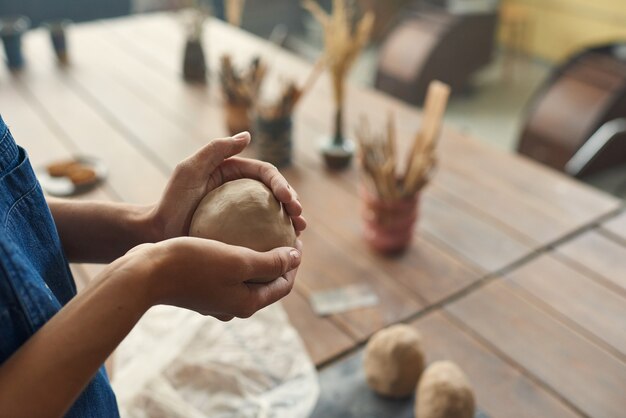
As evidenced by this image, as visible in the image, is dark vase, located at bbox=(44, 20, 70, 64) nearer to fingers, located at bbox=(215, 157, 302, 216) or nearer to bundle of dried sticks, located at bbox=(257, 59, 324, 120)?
bundle of dried sticks, located at bbox=(257, 59, 324, 120)

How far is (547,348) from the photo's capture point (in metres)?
0.98

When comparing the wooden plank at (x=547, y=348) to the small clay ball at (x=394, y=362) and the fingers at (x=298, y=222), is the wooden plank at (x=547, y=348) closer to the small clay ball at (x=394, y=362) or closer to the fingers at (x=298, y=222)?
the small clay ball at (x=394, y=362)

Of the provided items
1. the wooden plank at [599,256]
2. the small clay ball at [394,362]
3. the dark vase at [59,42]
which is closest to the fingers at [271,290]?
the small clay ball at [394,362]

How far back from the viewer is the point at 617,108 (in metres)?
2.52

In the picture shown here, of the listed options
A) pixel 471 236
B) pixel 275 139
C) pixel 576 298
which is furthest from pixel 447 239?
pixel 275 139

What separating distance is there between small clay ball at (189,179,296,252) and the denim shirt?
0.15m

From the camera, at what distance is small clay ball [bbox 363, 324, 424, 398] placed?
870mm

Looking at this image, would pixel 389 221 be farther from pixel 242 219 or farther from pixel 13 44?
pixel 13 44

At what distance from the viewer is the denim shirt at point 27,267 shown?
479 mm

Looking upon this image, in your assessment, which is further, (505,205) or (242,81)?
(242,81)

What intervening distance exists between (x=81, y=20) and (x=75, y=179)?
322cm

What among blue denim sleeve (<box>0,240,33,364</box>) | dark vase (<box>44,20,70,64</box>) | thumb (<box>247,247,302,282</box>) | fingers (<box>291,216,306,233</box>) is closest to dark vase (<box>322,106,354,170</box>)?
fingers (<box>291,216,306,233</box>)

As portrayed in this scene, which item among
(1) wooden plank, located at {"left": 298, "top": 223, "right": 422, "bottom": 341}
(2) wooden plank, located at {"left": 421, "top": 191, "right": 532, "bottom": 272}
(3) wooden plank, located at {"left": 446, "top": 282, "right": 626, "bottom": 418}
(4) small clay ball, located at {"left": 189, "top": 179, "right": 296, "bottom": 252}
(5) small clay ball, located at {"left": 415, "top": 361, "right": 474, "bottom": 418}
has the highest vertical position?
(4) small clay ball, located at {"left": 189, "top": 179, "right": 296, "bottom": 252}

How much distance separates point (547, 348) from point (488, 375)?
0.13 meters
